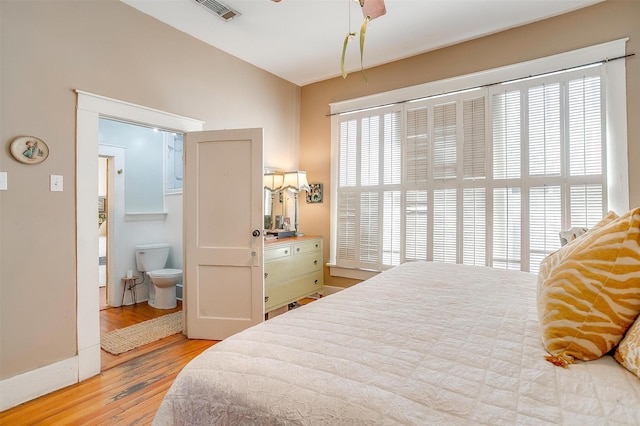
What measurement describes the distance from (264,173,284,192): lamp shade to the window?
77 cm

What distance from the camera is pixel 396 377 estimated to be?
0.81 m

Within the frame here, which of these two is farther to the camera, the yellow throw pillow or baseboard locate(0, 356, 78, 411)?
baseboard locate(0, 356, 78, 411)

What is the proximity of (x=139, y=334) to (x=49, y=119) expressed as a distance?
6.75ft

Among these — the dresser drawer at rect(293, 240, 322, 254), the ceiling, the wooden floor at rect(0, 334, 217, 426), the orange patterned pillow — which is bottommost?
the wooden floor at rect(0, 334, 217, 426)

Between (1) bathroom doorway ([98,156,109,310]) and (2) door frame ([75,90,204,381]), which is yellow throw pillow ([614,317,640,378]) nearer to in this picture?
(2) door frame ([75,90,204,381])

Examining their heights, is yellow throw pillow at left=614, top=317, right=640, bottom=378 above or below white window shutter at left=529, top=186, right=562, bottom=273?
below

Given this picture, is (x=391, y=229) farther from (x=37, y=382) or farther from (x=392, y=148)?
(x=37, y=382)

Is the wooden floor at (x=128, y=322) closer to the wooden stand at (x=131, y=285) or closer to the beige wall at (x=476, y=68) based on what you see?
the wooden stand at (x=131, y=285)

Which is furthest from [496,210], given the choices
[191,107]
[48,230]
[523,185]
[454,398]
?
[48,230]

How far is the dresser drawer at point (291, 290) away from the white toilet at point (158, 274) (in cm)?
136

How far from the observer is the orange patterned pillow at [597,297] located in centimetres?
86

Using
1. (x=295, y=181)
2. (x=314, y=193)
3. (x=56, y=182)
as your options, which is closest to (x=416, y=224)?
Answer: (x=314, y=193)

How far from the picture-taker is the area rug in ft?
9.21

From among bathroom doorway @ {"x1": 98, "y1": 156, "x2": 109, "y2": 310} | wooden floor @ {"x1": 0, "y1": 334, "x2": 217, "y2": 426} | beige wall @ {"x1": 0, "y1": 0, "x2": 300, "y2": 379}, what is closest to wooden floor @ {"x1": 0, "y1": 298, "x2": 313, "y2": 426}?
wooden floor @ {"x1": 0, "y1": 334, "x2": 217, "y2": 426}
